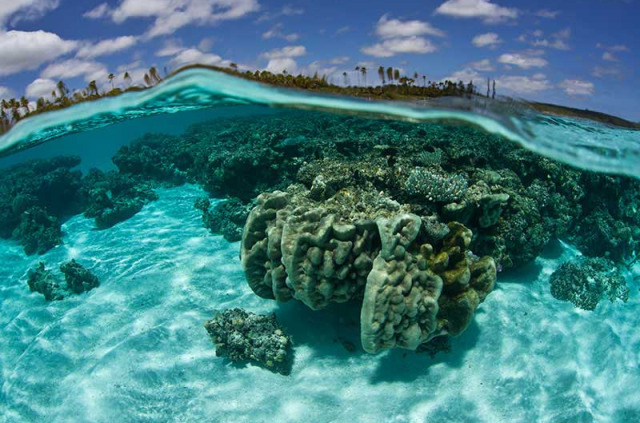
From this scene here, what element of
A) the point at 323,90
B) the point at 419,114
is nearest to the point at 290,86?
the point at 323,90

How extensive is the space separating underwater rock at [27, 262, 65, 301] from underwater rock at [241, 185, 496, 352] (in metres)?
6.66

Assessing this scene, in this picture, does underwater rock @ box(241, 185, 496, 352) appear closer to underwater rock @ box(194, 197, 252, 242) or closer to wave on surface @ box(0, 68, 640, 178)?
underwater rock @ box(194, 197, 252, 242)

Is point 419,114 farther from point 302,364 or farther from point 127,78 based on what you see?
point 127,78

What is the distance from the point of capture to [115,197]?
14.9 m

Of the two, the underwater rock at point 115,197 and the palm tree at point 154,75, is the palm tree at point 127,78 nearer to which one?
the palm tree at point 154,75

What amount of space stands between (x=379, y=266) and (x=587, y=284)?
6165 millimetres

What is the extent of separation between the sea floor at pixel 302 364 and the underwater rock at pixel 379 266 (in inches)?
38.7

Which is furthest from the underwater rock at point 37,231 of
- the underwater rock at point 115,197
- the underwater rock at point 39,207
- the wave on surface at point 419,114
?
the wave on surface at point 419,114

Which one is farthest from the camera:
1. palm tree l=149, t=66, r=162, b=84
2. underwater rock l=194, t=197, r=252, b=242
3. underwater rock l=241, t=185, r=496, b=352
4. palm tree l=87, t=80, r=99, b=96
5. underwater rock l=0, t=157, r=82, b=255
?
underwater rock l=0, t=157, r=82, b=255

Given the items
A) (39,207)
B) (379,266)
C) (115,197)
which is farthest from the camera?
(115,197)

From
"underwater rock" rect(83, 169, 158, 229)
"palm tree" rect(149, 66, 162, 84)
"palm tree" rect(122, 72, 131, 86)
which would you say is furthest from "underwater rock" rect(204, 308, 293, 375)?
"palm tree" rect(122, 72, 131, 86)

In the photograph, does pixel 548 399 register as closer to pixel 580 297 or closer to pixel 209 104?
pixel 580 297

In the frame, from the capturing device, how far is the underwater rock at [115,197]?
13.1 meters

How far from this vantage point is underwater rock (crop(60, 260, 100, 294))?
9.48 metres
